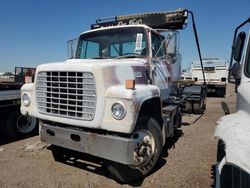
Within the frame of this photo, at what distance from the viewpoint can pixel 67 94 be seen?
4379mm

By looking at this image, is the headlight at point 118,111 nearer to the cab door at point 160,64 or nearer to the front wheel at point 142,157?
the front wheel at point 142,157

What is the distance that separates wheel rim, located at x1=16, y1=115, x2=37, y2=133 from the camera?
714 cm

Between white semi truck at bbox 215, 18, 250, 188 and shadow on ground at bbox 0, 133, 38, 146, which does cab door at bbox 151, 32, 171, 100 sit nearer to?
white semi truck at bbox 215, 18, 250, 188

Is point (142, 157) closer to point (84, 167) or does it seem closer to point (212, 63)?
point (84, 167)

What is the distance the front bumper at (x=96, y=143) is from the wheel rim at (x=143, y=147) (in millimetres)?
135

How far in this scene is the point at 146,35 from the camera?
5.54m

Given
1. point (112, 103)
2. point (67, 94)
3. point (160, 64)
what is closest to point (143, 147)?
point (112, 103)

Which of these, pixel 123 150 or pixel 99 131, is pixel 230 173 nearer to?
pixel 123 150

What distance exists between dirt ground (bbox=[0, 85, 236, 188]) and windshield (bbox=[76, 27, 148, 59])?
2235mm

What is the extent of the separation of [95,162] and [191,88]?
7968 mm

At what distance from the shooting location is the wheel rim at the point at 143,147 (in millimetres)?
4258

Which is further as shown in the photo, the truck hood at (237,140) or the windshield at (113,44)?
the windshield at (113,44)

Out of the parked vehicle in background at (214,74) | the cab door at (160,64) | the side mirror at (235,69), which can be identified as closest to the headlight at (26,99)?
the cab door at (160,64)

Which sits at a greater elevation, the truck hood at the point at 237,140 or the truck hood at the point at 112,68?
the truck hood at the point at 112,68
